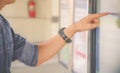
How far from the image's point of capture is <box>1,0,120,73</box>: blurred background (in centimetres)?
112

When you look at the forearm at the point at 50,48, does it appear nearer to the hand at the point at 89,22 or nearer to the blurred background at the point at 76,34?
the hand at the point at 89,22

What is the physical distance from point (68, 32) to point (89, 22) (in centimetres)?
12

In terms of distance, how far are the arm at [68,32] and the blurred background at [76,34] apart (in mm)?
57

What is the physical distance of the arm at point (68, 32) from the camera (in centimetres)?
110

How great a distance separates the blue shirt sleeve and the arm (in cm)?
3

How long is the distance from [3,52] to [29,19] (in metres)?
1.63

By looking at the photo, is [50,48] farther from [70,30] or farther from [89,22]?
[89,22]

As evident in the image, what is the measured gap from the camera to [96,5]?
1139mm

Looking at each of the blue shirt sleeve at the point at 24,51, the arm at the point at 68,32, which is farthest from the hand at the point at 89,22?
the blue shirt sleeve at the point at 24,51

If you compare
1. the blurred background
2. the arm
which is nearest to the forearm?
the arm

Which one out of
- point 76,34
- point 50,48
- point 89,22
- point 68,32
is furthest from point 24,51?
point 76,34

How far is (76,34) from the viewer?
1.84 metres

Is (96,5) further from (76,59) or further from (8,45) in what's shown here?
(76,59)

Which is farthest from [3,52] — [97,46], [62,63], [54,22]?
[54,22]
